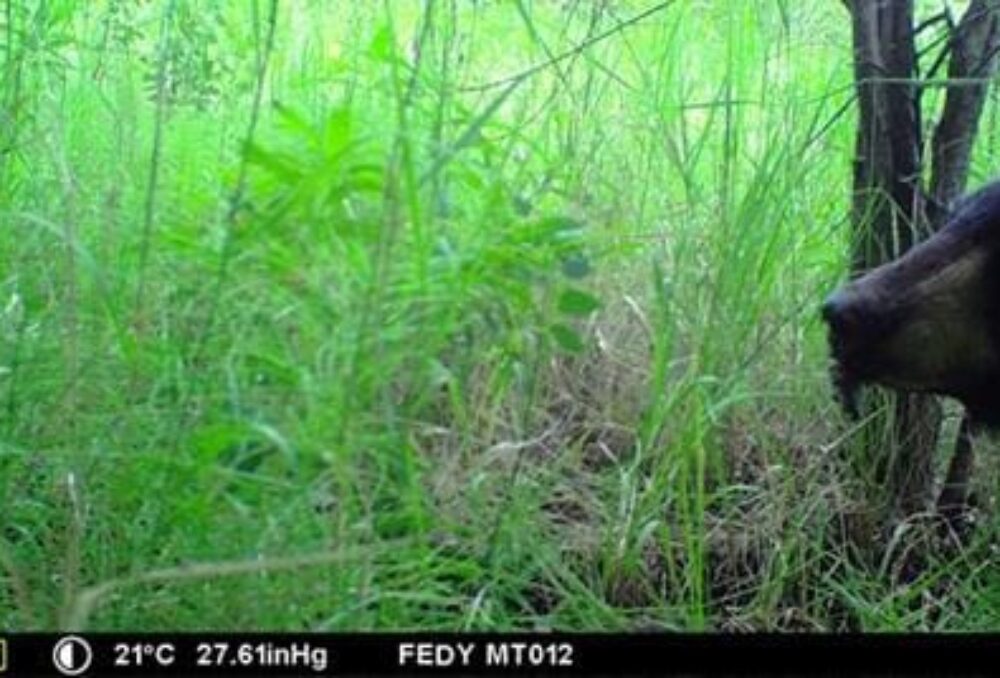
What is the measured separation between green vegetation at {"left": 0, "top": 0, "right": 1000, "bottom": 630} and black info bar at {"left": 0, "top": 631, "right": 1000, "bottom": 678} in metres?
0.06

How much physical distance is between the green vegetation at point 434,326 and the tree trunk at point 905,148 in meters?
0.09

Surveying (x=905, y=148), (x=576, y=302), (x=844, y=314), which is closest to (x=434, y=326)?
(x=576, y=302)

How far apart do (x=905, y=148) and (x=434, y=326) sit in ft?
3.96

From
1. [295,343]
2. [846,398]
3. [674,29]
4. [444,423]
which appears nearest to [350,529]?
[295,343]

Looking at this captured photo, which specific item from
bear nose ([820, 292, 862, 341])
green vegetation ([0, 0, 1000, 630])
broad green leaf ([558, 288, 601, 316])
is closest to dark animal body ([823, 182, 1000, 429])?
bear nose ([820, 292, 862, 341])

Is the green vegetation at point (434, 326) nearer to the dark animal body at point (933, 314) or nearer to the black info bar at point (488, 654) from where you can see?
the black info bar at point (488, 654)

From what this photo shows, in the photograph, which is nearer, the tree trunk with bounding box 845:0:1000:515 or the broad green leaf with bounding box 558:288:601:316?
the broad green leaf with bounding box 558:288:601:316

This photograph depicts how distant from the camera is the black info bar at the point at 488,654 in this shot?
5.69 ft

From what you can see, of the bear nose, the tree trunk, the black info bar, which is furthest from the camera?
the tree trunk

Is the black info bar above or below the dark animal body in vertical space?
below

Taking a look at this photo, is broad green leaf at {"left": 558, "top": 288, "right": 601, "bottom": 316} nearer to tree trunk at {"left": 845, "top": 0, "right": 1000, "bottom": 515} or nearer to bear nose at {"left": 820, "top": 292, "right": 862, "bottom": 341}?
bear nose at {"left": 820, "top": 292, "right": 862, "bottom": 341}

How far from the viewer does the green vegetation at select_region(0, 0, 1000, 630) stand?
5.95 ft

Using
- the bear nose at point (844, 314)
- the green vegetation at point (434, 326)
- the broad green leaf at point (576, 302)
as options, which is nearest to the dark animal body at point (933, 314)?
the bear nose at point (844, 314)

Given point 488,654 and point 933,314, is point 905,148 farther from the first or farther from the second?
point 488,654
